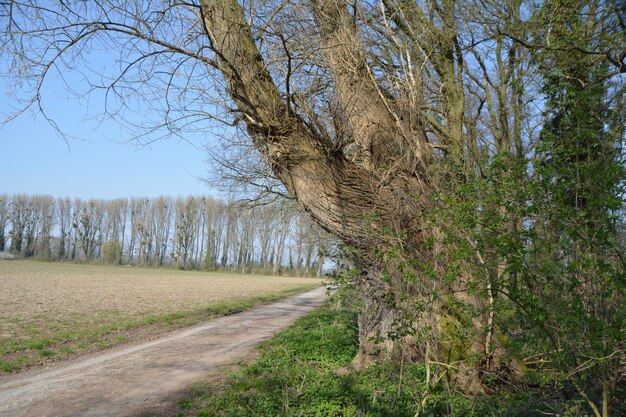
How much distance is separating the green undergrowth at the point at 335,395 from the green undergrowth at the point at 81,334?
4452 millimetres

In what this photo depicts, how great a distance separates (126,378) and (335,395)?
399 cm

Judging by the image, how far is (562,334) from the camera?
13.9ft

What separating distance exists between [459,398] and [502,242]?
116 inches

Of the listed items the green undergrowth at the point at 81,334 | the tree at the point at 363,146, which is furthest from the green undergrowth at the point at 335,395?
the green undergrowth at the point at 81,334

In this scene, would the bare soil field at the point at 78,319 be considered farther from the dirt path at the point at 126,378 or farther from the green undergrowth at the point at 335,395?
the green undergrowth at the point at 335,395

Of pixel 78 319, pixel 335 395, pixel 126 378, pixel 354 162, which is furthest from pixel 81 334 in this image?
pixel 354 162

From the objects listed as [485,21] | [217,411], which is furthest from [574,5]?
[217,411]

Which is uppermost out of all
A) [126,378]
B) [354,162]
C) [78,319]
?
[354,162]

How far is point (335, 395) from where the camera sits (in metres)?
6.71

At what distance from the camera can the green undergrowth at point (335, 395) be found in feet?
18.8

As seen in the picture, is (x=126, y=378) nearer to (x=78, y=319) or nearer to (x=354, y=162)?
(x=354, y=162)

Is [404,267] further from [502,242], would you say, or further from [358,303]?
[358,303]

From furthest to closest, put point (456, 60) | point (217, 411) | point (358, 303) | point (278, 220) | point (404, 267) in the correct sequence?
point (278, 220), point (456, 60), point (358, 303), point (217, 411), point (404, 267)

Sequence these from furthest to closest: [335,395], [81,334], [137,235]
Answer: [137,235], [81,334], [335,395]
